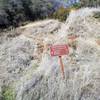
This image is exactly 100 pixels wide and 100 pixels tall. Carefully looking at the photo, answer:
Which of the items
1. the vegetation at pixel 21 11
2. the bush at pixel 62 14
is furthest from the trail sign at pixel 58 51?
the vegetation at pixel 21 11

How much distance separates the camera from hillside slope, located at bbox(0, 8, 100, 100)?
4590 millimetres

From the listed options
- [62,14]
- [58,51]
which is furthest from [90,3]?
[58,51]

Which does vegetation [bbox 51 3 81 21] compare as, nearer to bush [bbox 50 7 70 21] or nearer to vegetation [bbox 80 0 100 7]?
bush [bbox 50 7 70 21]

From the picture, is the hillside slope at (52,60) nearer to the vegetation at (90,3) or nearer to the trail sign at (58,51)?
the trail sign at (58,51)

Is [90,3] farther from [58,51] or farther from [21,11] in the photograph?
[58,51]

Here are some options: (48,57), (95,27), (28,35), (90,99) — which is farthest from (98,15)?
(90,99)

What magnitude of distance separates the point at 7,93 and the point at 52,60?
870 mm

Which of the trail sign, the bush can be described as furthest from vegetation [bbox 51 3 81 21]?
the trail sign

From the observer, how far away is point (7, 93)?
16.0ft

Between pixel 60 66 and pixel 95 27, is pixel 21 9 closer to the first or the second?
pixel 95 27

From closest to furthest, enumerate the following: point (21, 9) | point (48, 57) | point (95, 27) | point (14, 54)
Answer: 1. point (48, 57)
2. point (14, 54)
3. point (95, 27)
4. point (21, 9)

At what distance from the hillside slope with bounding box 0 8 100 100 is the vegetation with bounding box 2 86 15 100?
0.07 m

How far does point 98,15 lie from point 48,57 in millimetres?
2012

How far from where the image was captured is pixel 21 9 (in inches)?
297
